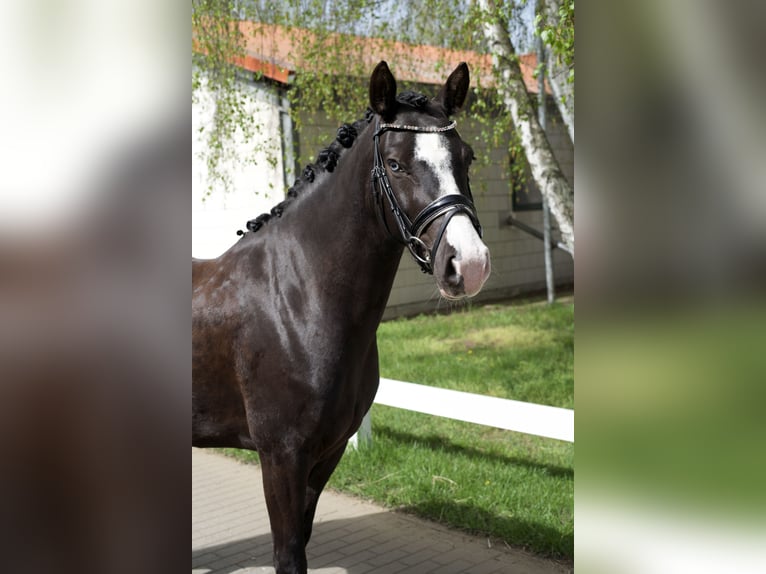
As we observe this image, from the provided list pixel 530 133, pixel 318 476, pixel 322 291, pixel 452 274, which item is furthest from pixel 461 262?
pixel 530 133

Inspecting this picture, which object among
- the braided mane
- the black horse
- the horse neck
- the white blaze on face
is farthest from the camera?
the braided mane

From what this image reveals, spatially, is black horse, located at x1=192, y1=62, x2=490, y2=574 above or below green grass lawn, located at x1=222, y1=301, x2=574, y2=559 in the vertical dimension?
above

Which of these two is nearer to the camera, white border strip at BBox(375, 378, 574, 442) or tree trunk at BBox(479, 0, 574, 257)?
white border strip at BBox(375, 378, 574, 442)

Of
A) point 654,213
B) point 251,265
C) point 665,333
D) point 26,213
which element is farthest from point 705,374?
point 251,265

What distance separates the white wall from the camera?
9.71 meters

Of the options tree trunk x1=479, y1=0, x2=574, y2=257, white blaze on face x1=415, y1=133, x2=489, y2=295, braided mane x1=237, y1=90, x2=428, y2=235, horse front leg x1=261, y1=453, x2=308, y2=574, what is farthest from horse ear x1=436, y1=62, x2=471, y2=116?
tree trunk x1=479, y1=0, x2=574, y2=257

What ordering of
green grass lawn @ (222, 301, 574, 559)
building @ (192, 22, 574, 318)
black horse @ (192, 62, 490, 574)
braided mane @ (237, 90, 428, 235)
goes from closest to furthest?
black horse @ (192, 62, 490, 574)
braided mane @ (237, 90, 428, 235)
green grass lawn @ (222, 301, 574, 559)
building @ (192, 22, 574, 318)

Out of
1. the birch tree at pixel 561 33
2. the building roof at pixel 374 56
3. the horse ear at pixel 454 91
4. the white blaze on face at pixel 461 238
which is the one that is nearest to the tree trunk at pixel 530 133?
the birch tree at pixel 561 33

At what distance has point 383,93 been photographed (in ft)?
7.99

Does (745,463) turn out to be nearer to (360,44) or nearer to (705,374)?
(705,374)

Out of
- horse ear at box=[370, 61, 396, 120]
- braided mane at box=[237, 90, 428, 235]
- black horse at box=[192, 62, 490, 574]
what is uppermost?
horse ear at box=[370, 61, 396, 120]

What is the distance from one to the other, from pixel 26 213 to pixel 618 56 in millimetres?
576

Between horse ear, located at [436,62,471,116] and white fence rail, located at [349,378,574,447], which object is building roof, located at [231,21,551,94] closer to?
white fence rail, located at [349,378,574,447]

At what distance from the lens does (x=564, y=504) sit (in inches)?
170
